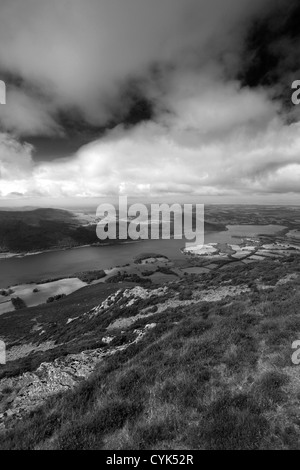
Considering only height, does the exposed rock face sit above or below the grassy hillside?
below

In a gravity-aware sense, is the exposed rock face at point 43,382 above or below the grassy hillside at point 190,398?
below

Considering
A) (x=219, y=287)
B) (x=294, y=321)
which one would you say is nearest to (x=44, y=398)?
(x=294, y=321)

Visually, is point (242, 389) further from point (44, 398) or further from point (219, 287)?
point (219, 287)

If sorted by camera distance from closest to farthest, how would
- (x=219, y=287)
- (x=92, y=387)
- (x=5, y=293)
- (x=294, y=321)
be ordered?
(x=92, y=387) < (x=294, y=321) < (x=219, y=287) < (x=5, y=293)

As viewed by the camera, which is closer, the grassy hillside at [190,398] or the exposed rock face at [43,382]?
the grassy hillside at [190,398]

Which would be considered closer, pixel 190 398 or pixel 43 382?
pixel 190 398

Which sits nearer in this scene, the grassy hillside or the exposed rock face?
the grassy hillside

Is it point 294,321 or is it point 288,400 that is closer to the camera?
point 288,400

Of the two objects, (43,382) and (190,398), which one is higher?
(190,398)
